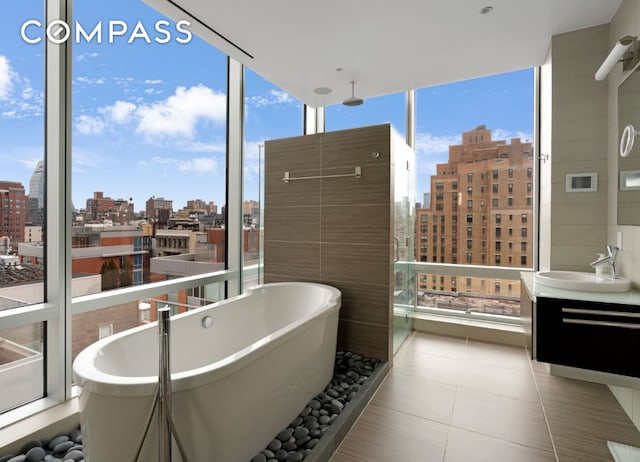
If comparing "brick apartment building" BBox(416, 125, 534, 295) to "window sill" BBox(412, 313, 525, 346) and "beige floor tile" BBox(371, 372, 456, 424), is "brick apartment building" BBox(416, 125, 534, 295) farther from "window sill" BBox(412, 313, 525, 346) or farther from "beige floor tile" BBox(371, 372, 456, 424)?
"beige floor tile" BBox(371, 372, 456, 424)

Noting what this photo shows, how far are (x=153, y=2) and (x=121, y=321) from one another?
7.47 ft

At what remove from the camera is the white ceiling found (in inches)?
93.0

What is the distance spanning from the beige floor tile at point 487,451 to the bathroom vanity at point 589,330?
1.66ft

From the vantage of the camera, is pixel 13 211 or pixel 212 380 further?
pixel 13 211

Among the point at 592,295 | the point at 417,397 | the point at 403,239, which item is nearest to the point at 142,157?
the point at 403,239

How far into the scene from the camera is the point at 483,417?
2156 mm

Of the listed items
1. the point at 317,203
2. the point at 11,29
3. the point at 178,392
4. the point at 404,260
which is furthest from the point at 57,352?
the point at 404,260

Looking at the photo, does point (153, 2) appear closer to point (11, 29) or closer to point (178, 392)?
point (11, 29)

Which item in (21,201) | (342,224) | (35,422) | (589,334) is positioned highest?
(21,201)

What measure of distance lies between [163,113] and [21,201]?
4.02ft

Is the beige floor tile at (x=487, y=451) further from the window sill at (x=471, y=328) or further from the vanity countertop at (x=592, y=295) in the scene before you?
the window sill at (x=471, y=328)

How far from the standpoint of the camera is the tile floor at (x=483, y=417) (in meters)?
1.83

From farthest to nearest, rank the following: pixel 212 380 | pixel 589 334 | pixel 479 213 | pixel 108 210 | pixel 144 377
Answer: pixel 479 213
pixel 108 210
pixel 589 334
pixel 144 377
pixel 212 380

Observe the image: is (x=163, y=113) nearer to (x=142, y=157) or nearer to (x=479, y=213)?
(x=142, y=157)
